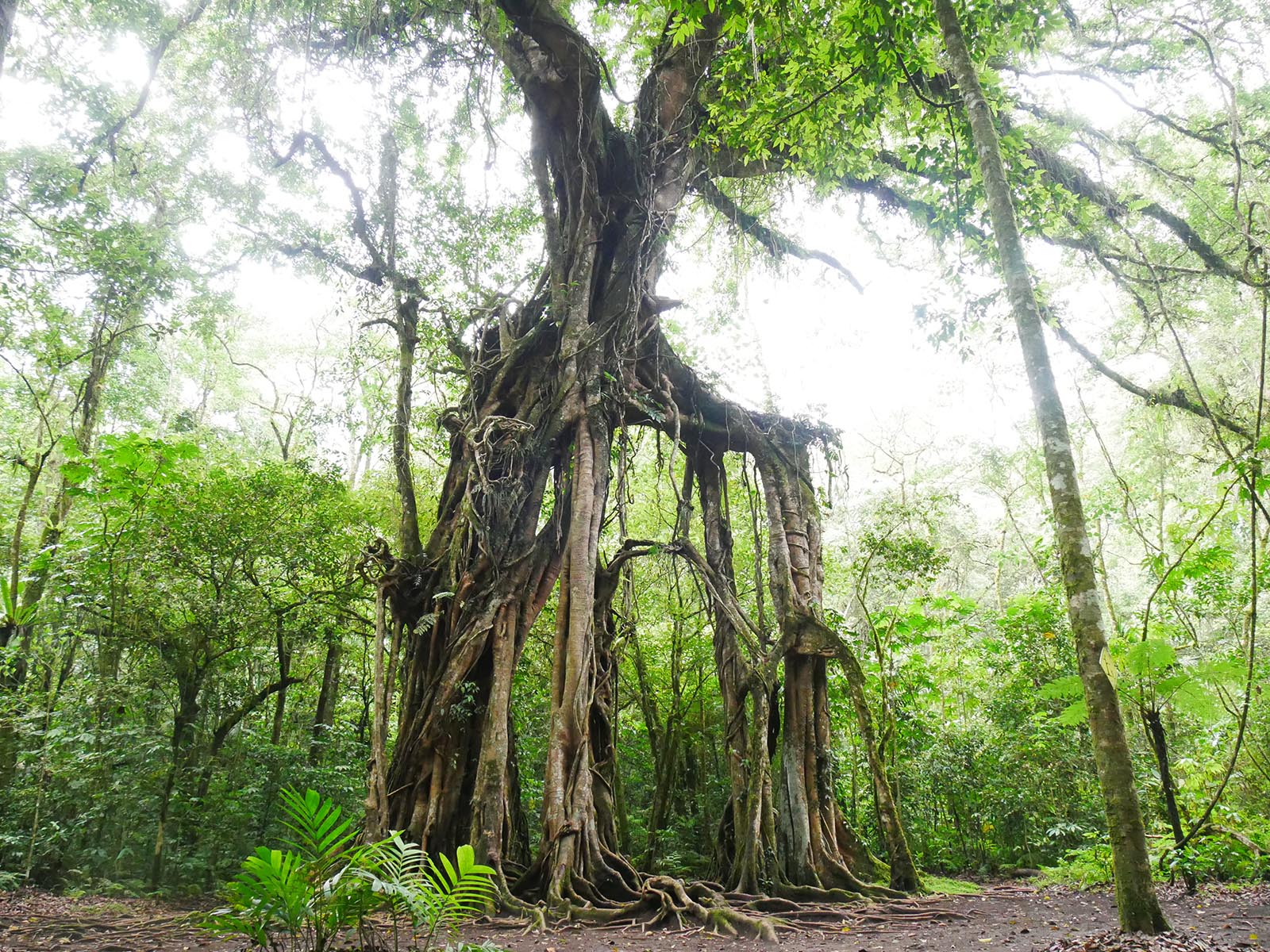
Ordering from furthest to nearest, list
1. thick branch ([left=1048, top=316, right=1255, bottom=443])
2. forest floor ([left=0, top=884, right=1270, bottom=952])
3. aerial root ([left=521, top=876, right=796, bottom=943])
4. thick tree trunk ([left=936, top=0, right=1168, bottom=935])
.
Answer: thick branch ([left=1048, top=316, right=1255, bottom=443])
aerial root ([left=521, top=876, right=796, bottom=943])
forest floor ([left=0, top=884, right=1270, bottom=952])
thick tree trunk ([left=936, top=0, right=1168, bottom=935])

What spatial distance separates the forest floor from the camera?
3.57m

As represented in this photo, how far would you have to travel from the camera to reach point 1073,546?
317 centimetres

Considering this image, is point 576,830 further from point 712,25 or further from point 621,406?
point 712,25

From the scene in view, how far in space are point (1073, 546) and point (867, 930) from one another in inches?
106

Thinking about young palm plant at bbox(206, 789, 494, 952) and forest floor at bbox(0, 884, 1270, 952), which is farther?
forest floor at bbox(0, 884, 1270, 952)

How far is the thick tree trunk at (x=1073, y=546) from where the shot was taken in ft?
9.28

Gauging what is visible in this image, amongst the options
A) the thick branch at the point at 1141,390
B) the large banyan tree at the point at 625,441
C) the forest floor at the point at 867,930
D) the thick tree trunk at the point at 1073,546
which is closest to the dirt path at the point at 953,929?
the forest floor at the point at 867,930

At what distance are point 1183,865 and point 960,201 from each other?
15.2ft

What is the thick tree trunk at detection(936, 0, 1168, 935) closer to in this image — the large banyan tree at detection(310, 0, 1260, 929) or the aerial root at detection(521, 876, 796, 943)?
the large banyan tree at detection(310, 0, 1260, 929)

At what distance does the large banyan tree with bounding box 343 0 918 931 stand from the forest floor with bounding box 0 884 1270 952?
413 mm

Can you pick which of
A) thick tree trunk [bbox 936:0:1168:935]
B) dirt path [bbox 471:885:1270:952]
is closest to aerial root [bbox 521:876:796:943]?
dirt path [bbox 471:885:1270:952]

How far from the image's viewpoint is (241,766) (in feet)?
23.5

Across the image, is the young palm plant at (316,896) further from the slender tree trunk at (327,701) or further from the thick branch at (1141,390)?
the thick branch at (1141,390)

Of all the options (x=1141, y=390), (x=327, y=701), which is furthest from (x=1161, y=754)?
(x=327, y=701)
